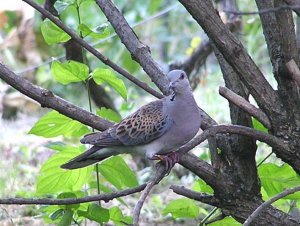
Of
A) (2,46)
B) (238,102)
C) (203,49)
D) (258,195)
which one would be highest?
(2,46)

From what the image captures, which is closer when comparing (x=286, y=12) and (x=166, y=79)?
(x=286, y=12)

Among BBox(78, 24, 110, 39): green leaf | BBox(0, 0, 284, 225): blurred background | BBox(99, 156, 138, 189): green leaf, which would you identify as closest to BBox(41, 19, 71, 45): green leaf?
BBox(78, 24, 110, 39): green leaf

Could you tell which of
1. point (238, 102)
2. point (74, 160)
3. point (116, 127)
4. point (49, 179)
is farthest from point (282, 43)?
point (49, 179)

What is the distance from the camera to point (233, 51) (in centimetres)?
186

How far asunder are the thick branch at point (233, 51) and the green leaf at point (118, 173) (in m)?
0.46

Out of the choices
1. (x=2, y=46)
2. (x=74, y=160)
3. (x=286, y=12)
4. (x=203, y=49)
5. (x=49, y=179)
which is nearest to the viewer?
(x=286, y=12)

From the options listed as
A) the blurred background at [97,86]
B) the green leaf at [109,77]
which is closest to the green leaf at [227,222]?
the green leaf at [109,77]

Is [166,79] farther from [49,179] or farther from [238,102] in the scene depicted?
[49,179]

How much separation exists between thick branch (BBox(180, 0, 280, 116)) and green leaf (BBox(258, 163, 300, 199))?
0.70ft

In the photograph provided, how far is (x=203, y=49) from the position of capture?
383 cm

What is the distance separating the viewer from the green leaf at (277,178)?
2.05m

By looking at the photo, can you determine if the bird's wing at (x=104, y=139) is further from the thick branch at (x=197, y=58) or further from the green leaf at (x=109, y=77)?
the thick branch at (x=197, y=58)

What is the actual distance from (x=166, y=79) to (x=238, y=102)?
0.32 metres

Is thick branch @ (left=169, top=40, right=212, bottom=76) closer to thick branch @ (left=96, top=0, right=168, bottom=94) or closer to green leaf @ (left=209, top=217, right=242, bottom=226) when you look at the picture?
thick branch @ (left=96, top=0, right=168, bottom=94)
